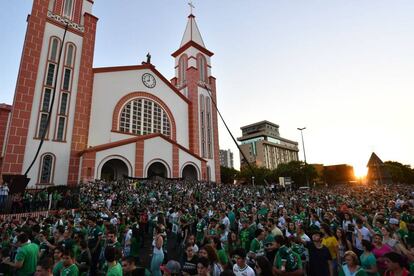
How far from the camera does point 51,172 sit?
21.9 meters

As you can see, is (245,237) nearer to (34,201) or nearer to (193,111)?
(34,201)

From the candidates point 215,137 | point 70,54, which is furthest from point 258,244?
point 215,137

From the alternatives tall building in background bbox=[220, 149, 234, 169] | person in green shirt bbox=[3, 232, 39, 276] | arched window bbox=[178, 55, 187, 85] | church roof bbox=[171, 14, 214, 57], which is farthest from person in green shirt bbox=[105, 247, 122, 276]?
tall building in background bbox=[220, 149, 234, 169]

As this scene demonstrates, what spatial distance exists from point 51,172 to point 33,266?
64.8ft

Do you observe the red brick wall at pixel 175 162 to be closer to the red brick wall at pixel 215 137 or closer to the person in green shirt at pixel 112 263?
the red brick wall at pixel 215 137

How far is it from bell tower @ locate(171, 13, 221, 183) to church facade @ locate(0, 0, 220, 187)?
0.29 m

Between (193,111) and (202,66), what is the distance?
9214mm

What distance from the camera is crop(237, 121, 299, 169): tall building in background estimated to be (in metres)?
109

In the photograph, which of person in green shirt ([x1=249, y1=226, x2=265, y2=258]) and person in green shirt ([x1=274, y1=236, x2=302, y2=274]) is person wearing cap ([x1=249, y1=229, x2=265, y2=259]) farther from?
person in green shirt ([x1=274, y1=236, x2=302, y2=274])

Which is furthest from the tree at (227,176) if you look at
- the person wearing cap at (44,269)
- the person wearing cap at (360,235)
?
the person wearing cap at (44,269)

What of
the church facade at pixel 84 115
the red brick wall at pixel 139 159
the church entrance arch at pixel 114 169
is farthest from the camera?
the church entrance arch at pixel 114 169

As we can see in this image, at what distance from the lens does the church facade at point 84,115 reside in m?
21.6

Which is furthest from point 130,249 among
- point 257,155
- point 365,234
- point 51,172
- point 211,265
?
point 257,155

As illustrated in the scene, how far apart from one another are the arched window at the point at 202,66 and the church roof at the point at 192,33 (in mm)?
2670
